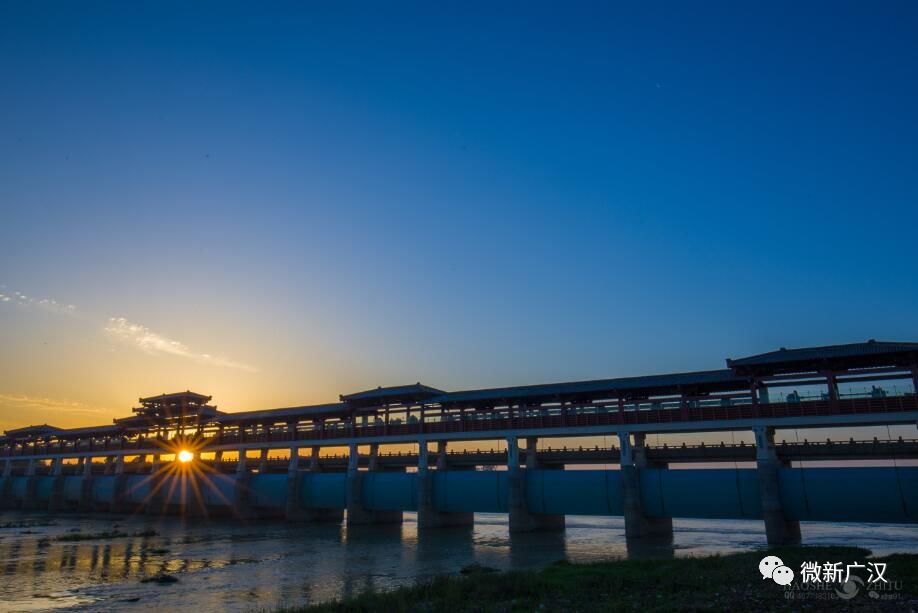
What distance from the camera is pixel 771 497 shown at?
39031 mm

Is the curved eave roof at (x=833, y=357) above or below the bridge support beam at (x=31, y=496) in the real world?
above

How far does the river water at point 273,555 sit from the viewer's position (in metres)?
27.7

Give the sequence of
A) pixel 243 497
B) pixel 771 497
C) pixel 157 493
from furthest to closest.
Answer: pixel 157 493, pixel 243 497, pixel 771 497

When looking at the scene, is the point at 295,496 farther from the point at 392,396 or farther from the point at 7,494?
the point at 7,494

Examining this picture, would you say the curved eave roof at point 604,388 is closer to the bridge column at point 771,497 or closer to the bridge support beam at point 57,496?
the bridge column at point 771,497

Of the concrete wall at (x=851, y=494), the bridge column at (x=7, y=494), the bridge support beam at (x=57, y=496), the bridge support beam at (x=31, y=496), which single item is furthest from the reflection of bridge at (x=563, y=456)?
the bridge column at (x=7, y=494)

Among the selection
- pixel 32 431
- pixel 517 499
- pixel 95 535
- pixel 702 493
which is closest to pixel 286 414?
pixel 95 535

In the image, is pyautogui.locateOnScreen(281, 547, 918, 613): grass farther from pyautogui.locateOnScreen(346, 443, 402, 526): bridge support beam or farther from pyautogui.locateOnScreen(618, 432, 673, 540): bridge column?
pyautogui.locateOnScreen(346, 443, 402, 526): bridge support beam

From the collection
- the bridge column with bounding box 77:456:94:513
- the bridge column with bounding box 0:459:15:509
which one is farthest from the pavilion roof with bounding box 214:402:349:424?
the bridge column with bounding box 0:459:15:509

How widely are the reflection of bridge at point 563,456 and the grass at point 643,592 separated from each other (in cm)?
1338

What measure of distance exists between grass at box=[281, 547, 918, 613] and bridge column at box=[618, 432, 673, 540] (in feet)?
56.9

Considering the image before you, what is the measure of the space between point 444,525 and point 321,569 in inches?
922

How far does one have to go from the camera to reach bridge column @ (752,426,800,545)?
38750 mm

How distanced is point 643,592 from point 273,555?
1145 inches
